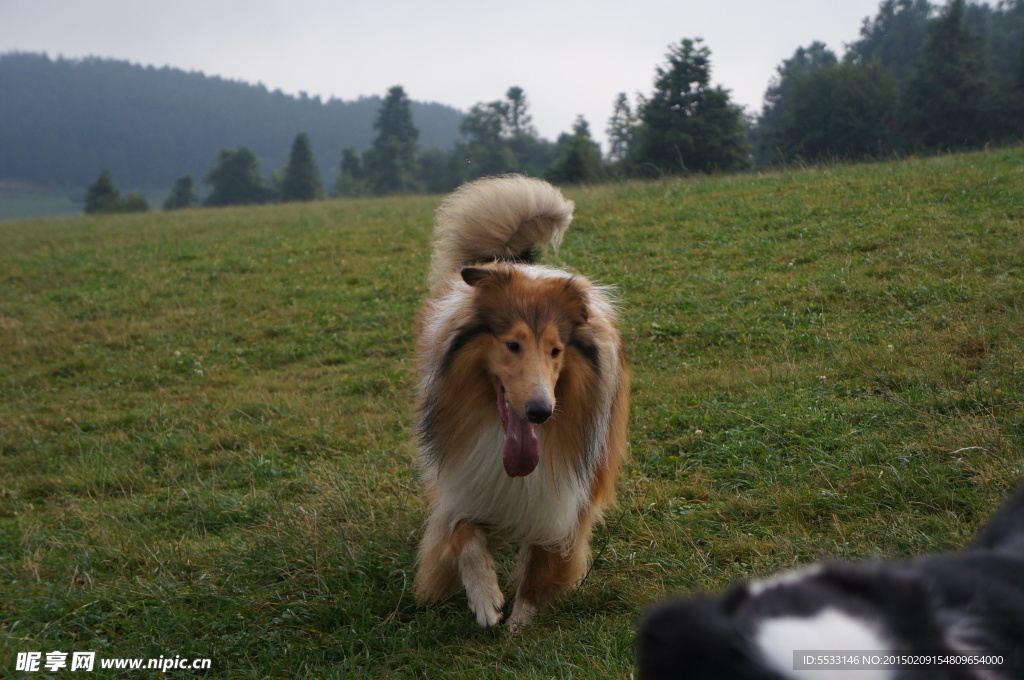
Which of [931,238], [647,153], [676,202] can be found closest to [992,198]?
[931,238]

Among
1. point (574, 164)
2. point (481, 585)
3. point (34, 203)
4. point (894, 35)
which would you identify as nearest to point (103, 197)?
point (574, 164)

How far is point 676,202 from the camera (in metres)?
14.0

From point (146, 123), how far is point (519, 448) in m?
186

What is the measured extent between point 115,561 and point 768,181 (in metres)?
13.1

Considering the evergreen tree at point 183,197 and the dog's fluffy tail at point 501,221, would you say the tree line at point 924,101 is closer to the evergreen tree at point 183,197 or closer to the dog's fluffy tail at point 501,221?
the dog's fluffy tail at point 501,221

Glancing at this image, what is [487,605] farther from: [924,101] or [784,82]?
[784,82]

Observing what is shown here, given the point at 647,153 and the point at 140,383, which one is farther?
the point at 647,153

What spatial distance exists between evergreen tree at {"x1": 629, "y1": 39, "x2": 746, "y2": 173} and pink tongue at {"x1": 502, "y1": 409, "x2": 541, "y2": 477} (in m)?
31.0

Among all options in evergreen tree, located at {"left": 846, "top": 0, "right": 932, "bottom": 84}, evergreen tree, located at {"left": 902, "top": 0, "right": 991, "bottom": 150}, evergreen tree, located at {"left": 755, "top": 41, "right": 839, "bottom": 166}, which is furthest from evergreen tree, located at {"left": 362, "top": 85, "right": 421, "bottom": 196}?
evergreen tree, located at {"left": 902, "top": 0, "right": 991, "bottom": 150}

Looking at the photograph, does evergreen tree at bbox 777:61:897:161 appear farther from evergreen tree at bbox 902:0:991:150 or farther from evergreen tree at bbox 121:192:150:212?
evergreen tree at bbox 121:192:150:212

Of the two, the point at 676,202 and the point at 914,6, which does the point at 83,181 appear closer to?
the point at 914,6

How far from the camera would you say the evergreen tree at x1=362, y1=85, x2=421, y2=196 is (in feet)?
218

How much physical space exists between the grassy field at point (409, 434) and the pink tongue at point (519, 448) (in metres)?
0.74

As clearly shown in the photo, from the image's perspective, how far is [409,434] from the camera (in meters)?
6.37
